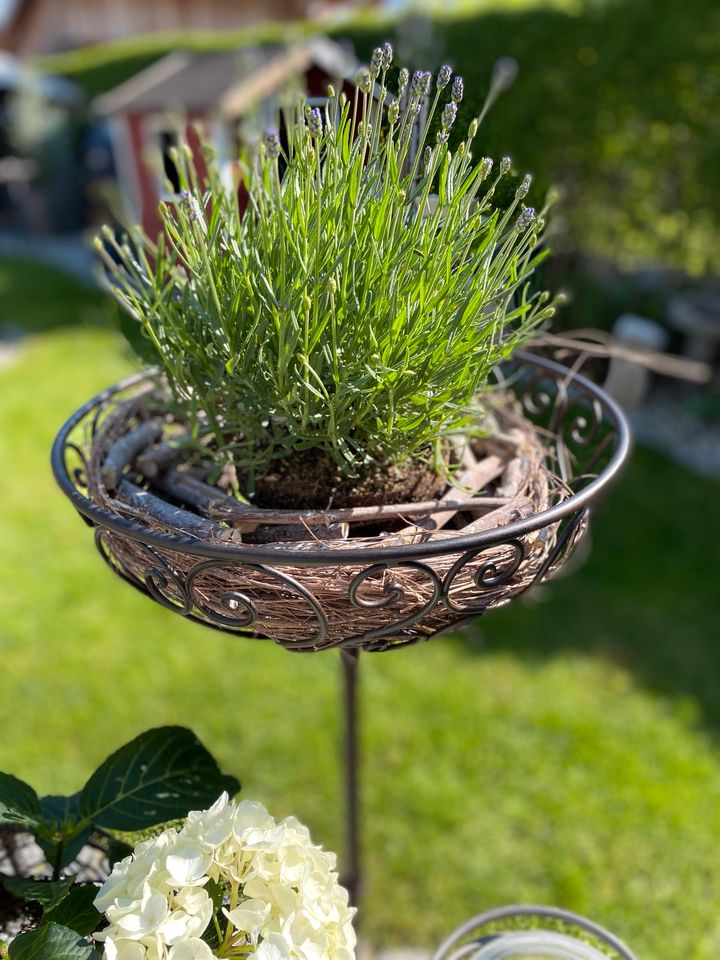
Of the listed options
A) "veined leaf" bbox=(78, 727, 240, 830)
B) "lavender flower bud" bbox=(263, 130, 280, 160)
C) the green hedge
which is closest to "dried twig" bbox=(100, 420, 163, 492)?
"veined leaf" bbox=(78, 727, 240, 830)

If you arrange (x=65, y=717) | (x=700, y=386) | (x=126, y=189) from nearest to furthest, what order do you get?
(x=65, y=717) → (x=700, y=386) → (x=126, y=189)

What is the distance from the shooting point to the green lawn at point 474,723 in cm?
179

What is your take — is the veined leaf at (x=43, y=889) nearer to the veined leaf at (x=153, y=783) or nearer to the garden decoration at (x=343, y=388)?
the veined leaf at (x=153, y=783)

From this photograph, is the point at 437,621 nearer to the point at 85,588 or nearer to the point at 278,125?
the point at 278,125

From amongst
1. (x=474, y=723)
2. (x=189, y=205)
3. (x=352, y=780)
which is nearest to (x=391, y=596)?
(x=189, y=205)

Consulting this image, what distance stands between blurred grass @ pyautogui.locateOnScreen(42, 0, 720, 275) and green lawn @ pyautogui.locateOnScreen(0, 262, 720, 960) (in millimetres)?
2141

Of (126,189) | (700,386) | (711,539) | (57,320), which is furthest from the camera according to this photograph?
(126,189)

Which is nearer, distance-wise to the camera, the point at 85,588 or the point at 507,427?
the point at 507,427

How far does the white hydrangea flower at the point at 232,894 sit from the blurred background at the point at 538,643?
602mm

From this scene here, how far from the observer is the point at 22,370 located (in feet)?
15.6

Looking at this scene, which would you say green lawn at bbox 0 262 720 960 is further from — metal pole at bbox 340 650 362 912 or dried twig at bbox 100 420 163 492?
dried twig at bbox 100 420 163 492

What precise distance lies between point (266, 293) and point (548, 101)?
441cm

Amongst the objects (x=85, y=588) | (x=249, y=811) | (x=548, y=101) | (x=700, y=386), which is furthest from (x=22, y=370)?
(x=249, y=811)

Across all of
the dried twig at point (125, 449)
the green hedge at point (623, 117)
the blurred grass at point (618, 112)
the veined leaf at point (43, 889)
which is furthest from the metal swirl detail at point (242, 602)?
the green hedge at point (623, 117)
